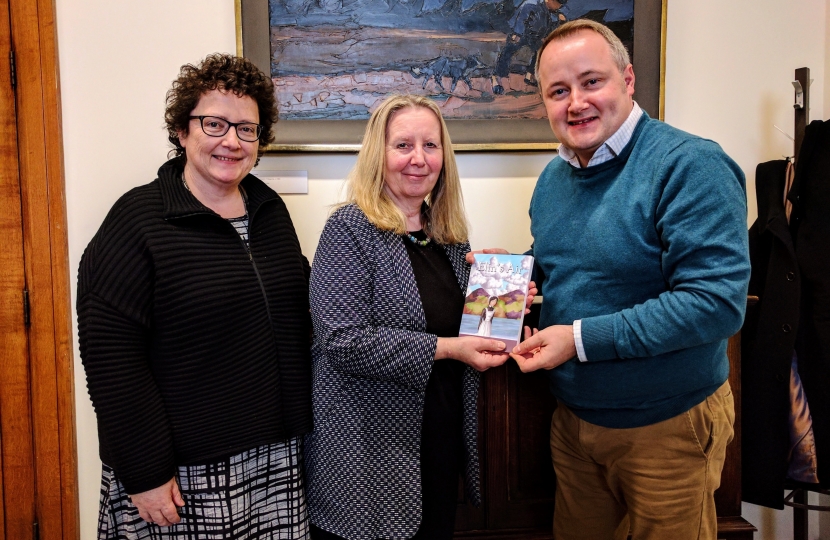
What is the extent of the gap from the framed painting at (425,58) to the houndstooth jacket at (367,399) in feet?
2.38

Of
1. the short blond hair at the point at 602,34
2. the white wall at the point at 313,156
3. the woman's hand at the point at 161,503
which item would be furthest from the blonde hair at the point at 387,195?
the woman's hand at the point at 161,503

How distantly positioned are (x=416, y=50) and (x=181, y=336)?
131 cm

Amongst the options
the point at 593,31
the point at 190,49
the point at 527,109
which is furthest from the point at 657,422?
the point at 190,49

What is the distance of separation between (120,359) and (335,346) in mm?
509

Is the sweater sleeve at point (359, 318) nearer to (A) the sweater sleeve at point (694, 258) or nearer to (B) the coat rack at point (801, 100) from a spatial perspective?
(A) the sweater sleeve at point (694, 258)

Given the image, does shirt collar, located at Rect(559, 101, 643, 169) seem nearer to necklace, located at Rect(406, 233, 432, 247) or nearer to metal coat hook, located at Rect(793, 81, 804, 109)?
necklace, located at Rect(406, 233, 432, 247)

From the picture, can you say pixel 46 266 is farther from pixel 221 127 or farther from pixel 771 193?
pixel 771 193

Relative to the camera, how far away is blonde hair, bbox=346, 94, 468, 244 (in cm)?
139

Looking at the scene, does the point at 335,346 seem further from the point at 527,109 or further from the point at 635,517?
the point at 527,109

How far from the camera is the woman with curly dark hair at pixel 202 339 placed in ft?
4.01

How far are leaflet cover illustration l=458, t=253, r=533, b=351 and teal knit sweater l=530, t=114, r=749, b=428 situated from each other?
132 millimetres

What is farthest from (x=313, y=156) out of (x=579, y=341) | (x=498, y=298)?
(x=579, y=341)

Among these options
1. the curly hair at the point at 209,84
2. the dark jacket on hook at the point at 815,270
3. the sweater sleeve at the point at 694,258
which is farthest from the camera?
the dark jacket on hook at the point at 815,270

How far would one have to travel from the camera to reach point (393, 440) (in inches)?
52.1
